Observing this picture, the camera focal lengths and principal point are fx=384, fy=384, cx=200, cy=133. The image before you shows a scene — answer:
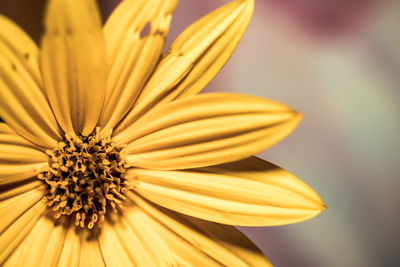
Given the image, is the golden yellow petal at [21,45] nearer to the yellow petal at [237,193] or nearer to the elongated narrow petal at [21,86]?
the elongated narrow petal at [21,86]

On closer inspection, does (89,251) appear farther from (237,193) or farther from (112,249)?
(237,193)

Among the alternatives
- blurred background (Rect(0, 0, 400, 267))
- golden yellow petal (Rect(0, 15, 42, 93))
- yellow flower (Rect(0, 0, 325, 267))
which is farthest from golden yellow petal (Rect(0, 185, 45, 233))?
blurred background (Rect(0, 0, 400, 267))

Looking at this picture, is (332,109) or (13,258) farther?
(332,109)

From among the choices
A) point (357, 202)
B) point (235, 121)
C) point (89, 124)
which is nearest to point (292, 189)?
point (235, 121)

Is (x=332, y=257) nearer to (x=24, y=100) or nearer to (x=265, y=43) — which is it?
(x=265, y=43)

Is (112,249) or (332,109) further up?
(332,109)

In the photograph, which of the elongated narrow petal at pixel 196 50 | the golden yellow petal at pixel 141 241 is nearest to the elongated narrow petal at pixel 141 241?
the golden yellow petal at pixel 141 241

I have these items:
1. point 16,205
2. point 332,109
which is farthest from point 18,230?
point 332,109
